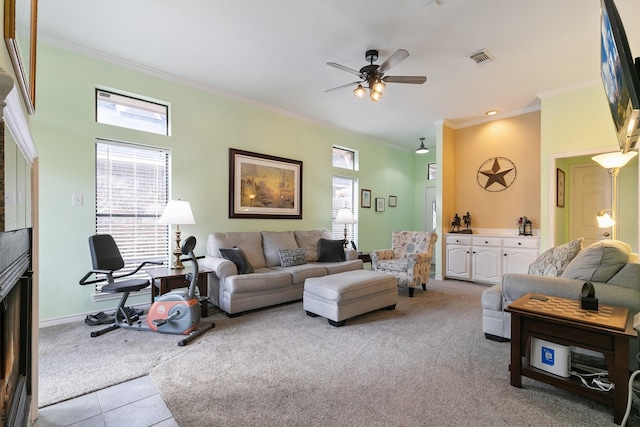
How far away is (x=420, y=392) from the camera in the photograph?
189 centimetres

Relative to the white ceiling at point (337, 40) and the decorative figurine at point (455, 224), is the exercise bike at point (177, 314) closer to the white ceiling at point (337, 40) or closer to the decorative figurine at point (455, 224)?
the white ceiling at point (337, 40)

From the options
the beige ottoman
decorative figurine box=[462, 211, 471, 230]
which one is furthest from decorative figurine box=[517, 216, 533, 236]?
the beige ottoman

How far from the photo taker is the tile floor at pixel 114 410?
1.62 metres

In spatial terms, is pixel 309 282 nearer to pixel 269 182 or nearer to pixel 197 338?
pixel 197 338

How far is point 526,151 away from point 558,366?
164 inches

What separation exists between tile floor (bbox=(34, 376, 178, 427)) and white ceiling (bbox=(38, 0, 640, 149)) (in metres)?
2.93

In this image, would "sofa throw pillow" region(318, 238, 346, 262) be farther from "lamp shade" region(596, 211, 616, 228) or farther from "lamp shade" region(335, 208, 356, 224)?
"lamp shade" region(596, 211, 616, 228)

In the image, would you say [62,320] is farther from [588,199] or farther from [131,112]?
[588,199]

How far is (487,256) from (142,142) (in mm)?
5292

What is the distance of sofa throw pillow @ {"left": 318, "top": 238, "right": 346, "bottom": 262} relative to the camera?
461 centimetres

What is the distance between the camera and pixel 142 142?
3.55 m

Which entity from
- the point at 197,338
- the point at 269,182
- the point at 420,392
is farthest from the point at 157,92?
the point at 420,392

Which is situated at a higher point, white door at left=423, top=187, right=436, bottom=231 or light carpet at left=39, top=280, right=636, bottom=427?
white door at left=423, top=187, right=436, bottom=231

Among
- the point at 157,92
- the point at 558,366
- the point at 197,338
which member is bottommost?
the point at 197,338
